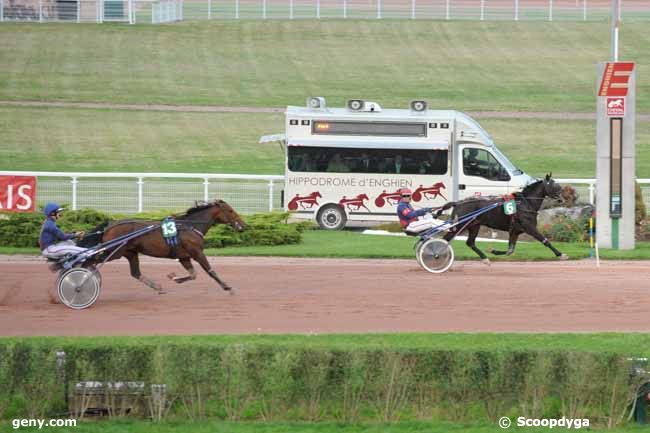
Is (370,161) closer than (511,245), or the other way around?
(511,245)

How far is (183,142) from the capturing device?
40750 mm

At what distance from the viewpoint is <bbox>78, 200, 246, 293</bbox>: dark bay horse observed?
699 inches

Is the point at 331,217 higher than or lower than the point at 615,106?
lower

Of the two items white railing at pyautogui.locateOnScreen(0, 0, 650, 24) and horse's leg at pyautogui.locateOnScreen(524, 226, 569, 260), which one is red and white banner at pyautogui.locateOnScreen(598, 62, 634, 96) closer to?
horse's leg at pyautogui.locateOnScreen(524, 226, 569, 260)

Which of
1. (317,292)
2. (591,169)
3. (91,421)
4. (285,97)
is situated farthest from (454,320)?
(285,97)

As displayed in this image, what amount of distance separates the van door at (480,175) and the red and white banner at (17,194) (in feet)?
27.4

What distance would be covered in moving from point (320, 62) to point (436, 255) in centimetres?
3200

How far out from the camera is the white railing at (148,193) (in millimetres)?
27578

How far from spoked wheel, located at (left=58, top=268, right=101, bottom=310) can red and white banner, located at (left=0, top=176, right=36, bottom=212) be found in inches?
341

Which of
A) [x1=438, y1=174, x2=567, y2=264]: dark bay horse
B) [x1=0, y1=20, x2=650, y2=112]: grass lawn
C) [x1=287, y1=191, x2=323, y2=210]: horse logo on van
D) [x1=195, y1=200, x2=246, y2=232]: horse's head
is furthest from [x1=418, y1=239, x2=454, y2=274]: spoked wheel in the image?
[x1=0, y1=20, x2=650, y2=112]: grass lawn

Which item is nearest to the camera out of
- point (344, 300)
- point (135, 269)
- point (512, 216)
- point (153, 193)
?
point (135, 269)

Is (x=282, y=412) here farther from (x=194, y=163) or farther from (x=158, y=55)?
(x=158, y=55)

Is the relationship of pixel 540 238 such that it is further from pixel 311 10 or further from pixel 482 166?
pixel 311 10

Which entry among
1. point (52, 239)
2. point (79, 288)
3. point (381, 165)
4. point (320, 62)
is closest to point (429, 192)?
point (381, 165)
